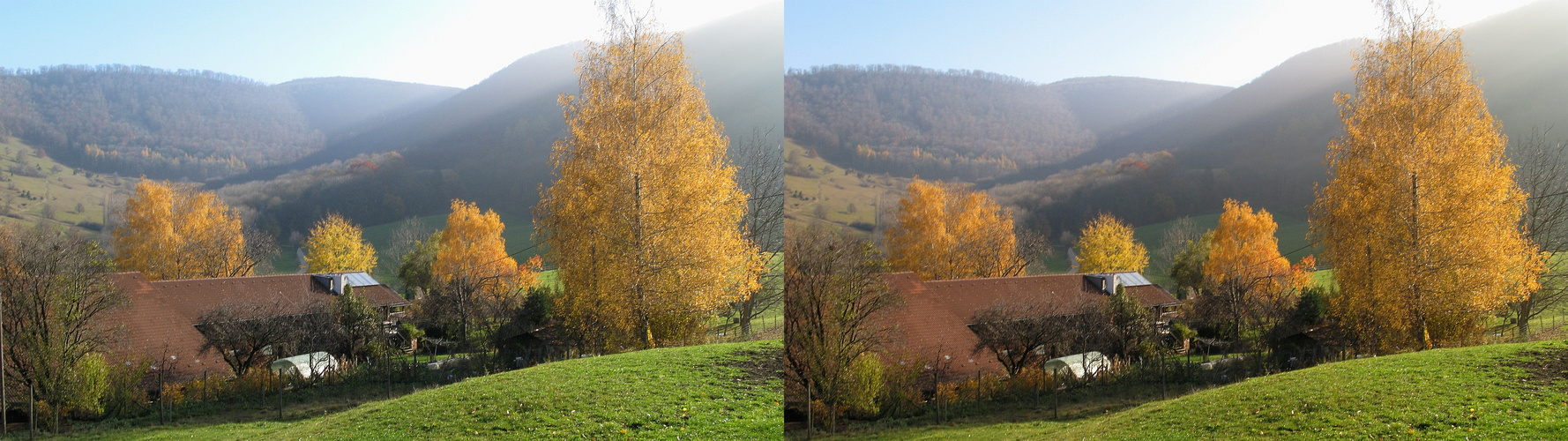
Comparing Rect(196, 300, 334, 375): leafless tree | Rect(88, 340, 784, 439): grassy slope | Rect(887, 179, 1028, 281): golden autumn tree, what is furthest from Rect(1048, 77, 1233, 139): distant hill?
Rect(196, 300, 334, 375): leafless tree

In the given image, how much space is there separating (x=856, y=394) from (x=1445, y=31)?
10135 millimetres

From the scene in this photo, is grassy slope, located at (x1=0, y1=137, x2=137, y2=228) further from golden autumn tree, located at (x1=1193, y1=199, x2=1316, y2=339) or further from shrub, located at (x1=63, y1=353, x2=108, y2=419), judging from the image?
golden autumn tree, located at (x1=1193, y1=199, x2=1316, y2=339)

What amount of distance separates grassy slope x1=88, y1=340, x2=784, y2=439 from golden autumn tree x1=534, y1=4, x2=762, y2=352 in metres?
1.04

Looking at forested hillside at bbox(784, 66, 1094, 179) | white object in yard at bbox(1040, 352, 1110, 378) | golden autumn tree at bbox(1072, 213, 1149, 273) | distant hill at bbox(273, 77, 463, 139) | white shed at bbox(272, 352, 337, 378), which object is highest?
distant hill at bbox(273, 77, 463, 139)

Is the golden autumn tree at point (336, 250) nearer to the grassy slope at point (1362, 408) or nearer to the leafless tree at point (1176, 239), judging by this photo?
the grassy slope at point (1362, 408)

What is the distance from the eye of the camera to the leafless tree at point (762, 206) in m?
11.4

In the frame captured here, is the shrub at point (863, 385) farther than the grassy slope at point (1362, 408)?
Yes

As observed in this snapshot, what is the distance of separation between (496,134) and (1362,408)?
24721mm

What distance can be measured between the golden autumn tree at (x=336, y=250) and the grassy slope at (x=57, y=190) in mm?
3922

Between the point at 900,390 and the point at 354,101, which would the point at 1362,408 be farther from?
the point at 354,101

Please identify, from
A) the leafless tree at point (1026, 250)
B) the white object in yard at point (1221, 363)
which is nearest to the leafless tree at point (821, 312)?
the leafless tree at point (1026, 250)

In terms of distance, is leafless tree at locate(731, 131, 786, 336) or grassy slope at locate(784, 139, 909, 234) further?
leafless tree at locate(731, 131, 786, 336)

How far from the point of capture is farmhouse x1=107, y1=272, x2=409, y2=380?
1053 cm

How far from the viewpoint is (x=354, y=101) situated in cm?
1936
